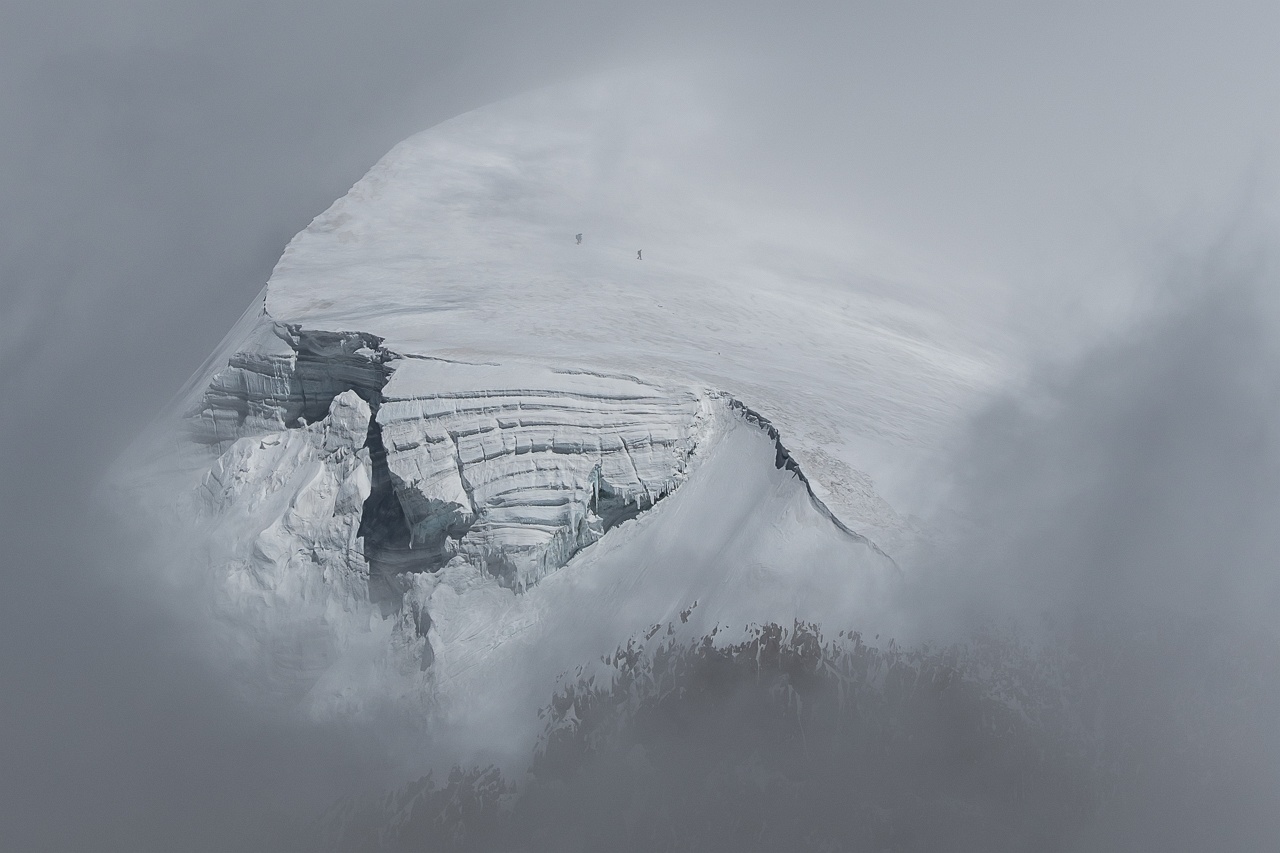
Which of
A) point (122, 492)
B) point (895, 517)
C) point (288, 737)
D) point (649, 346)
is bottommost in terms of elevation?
point (288, 737)

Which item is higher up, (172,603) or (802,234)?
(802,234)

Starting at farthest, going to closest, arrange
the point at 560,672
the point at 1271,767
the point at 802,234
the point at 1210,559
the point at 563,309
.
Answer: the point at 802,234, the point at 563,309, the point at 1210,559, the point at 560,672, the point at 1271,767

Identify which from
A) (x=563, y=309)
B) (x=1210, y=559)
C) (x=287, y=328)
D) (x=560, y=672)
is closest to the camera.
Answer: (x=560, y=672)

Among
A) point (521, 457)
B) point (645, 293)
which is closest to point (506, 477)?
point (521, 457)

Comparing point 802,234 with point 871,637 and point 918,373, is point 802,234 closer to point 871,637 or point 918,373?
point 918,373

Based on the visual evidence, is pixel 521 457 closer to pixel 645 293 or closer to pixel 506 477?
pixel 506 477

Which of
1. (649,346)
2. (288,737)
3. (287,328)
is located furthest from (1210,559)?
(287,328)

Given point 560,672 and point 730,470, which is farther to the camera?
point 730,470
